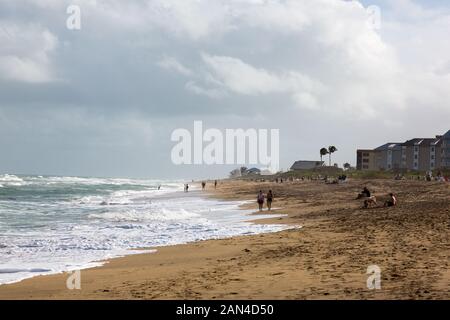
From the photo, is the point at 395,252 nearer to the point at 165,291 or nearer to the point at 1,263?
the point at 165,291

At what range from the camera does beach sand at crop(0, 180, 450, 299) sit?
892 centimetres

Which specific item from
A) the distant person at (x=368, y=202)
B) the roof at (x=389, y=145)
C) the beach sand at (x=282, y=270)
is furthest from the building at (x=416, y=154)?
the beach sand at (x=282, y=270)

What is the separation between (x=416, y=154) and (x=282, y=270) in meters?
124

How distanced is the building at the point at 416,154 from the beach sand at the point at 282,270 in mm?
96862

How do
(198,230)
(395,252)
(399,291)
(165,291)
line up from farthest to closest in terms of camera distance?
(198,230), (395,252), (165,291), (399,291)

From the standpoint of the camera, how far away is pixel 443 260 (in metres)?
10.9

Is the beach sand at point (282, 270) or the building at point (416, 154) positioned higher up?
the building at point (416, 154)

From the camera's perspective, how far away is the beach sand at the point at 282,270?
29.3 ft

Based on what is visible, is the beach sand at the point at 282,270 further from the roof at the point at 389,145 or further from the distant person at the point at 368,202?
the roof at the point at 389,145

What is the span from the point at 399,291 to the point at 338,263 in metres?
3.27

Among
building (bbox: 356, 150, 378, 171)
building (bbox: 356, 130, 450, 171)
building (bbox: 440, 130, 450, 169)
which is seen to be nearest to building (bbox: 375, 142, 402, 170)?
building (bbox: 356, 130, 450, 171)

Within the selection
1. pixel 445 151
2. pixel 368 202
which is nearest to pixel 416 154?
pixel 445 151

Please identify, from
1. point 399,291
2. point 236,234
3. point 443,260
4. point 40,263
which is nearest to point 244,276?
point 399,291
